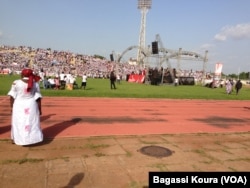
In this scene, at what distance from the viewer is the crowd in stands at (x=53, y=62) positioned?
55.3 metres

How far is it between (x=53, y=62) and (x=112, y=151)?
54345mm

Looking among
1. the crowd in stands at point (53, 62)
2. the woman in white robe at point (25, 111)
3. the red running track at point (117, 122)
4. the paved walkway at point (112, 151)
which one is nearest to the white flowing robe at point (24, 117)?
the woman in white robe at point (25, 111)

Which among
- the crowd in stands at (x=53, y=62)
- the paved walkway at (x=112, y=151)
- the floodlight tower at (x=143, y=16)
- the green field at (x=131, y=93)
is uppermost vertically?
the floodlight tower at (x=143, y=16)

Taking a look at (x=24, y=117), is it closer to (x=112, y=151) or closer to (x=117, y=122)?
(x=112, y=151)

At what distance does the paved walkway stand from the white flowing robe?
0.22 m

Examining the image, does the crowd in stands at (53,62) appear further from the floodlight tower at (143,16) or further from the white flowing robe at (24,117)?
the white flowing robe at (24,117)

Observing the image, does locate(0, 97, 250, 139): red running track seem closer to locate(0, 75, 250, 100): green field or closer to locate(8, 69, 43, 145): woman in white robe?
locate(8, 69, 43, 145): woman in white robe

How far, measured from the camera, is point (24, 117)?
6859mm

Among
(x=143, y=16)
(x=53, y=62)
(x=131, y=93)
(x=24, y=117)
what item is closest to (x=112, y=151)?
(x=24, y=117)

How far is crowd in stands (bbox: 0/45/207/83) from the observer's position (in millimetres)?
55344

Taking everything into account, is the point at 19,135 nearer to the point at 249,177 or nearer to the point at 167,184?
the point at 167,184

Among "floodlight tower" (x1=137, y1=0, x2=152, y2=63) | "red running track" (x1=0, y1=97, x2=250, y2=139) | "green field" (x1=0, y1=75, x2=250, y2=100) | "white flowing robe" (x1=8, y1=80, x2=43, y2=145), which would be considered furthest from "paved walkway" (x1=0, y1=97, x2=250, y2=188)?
"floodlight tower" (x1=137, y1=0, x2=152, y2=63)

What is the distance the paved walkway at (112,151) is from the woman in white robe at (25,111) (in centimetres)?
24

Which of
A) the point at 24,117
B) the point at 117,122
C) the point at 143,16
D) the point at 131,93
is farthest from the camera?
the point at 143,16
